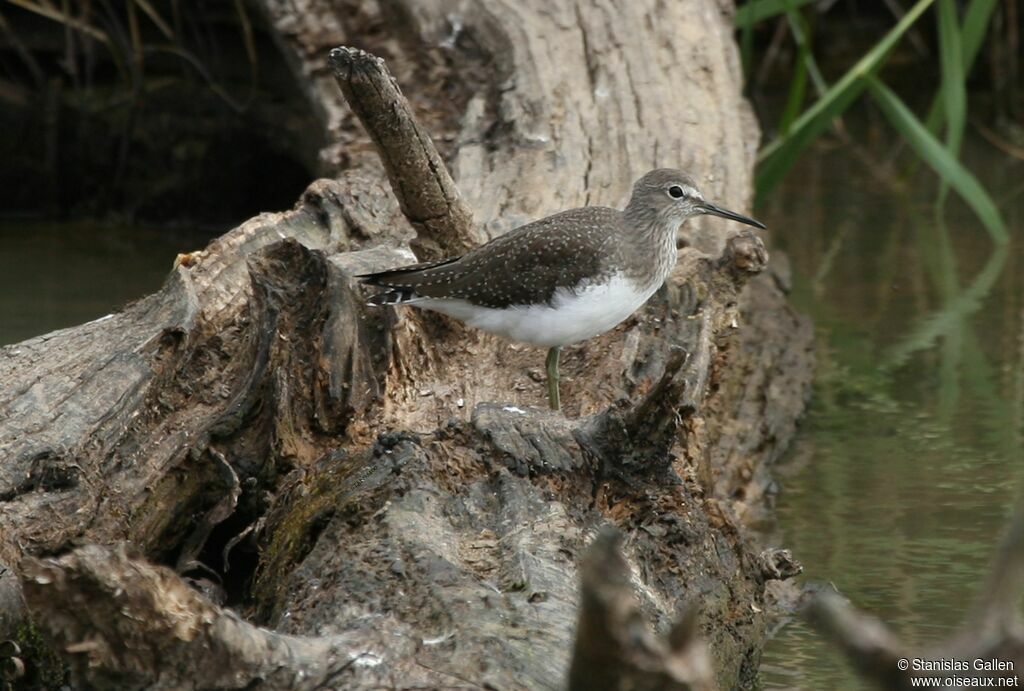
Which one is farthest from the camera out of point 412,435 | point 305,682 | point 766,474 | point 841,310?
point 841,310

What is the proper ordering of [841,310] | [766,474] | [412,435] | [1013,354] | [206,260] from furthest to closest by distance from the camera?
[841,310] < [1013,354] < [766,474] < [206,260] < [412,435]

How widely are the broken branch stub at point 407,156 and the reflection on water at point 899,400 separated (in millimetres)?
1715

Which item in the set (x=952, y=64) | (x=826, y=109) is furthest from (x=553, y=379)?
(x=952, y=64)

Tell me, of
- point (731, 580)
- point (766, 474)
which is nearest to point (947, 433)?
point (766, 474)

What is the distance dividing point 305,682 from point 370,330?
1.78 meters

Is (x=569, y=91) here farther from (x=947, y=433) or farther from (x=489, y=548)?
(x=489, y=548)

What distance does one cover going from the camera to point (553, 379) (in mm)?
4867

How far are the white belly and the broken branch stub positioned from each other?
344 mm

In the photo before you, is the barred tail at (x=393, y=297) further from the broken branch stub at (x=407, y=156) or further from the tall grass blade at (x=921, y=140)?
the tall grass blade at (x=921, y=140)

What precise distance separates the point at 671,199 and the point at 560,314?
0.87 metres

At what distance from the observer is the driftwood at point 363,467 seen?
3055mm

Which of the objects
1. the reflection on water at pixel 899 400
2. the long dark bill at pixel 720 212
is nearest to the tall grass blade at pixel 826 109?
the reflection on water at pixel 899 400

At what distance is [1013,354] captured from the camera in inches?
292

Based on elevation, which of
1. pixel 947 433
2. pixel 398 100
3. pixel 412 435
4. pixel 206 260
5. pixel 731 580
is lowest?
pixel 947 433
